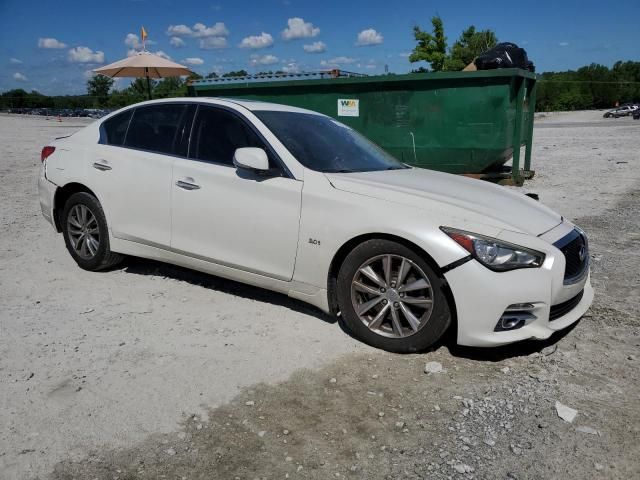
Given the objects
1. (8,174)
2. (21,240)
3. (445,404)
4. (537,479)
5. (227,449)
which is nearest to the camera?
(537,479)

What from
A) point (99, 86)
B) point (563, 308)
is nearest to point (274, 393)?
point (563, 308)

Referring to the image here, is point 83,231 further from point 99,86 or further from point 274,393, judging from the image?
point 99,86

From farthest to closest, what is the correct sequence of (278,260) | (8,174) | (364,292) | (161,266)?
(8,174) < (161,266) < (278,260) < (364,292)

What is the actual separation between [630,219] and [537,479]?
19.9 feet

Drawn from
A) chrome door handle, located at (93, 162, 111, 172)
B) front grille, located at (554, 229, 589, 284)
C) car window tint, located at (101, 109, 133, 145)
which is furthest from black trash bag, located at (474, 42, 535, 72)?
chrome door handle, located at (93, 162, 111, 172)

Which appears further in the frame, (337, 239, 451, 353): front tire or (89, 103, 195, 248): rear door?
(89, 103, 195, 248): rear door

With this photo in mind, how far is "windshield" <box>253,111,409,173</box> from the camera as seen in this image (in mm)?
4039

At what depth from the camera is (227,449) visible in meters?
2.57

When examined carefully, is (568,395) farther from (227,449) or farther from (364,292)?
(227,449)

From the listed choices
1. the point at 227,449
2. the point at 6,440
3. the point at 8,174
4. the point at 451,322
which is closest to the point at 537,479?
the point at 451,322

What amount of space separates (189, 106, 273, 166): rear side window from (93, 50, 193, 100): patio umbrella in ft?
43.3

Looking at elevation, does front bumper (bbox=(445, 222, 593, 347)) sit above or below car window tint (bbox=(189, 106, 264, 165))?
below

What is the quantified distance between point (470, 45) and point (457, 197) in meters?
50.1

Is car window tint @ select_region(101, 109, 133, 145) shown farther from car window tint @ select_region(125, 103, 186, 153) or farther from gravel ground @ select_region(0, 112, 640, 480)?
gravel ground @ select_region(0, 112, 640, 480)
